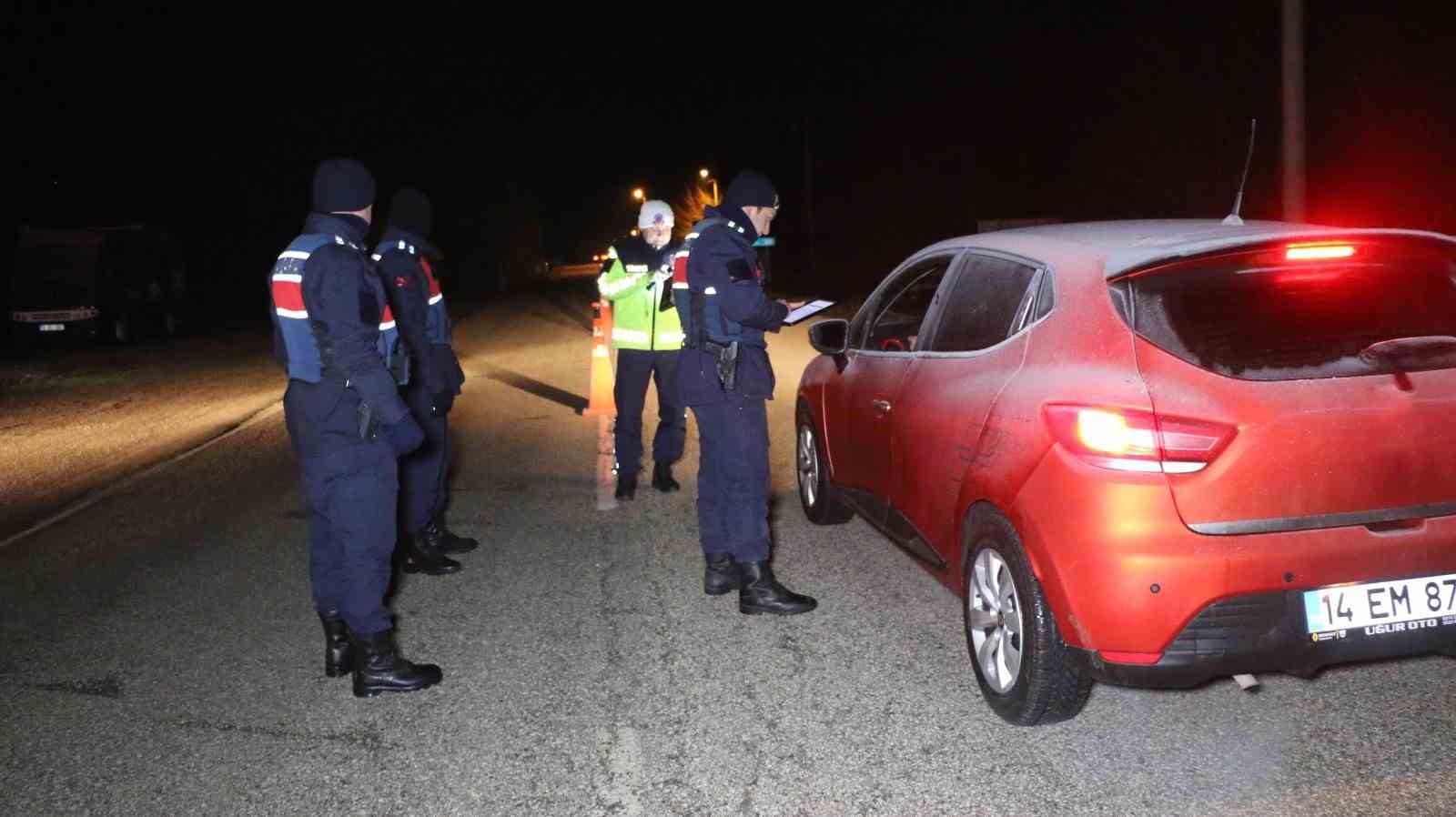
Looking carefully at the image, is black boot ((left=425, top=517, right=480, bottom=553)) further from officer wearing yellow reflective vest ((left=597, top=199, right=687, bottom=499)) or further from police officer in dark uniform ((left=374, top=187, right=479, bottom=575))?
officer wearing yellow reflective vest ((left=597, top=199, right=687, bottom=499))

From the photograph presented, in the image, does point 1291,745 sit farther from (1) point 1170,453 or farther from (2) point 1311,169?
(2) point 1311,169

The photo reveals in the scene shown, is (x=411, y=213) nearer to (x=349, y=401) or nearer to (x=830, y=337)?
(x=349, y=401)

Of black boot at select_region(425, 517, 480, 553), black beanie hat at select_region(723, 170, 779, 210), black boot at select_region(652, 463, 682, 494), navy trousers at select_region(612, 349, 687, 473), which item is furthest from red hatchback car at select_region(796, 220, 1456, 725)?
black boot at select_region(652, 463, 682, 494)

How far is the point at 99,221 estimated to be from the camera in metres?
43.6

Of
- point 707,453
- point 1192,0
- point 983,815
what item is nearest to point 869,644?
point 707,453

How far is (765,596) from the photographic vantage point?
18.3ft

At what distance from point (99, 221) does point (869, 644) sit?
147 feet

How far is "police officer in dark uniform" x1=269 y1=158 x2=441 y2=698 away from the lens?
4496 millimetres

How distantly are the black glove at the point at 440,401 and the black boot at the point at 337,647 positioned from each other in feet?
5.20

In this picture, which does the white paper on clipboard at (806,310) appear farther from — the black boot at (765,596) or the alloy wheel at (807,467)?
the black boot at (765,596)

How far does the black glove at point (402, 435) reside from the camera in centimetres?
466

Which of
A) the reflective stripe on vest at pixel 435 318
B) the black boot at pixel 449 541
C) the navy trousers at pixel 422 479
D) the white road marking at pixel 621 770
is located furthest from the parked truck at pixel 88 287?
the white road marking at pixel 621 770

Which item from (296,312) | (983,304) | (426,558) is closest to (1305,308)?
(983,304)

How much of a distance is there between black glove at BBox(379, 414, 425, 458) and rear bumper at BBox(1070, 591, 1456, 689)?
2.59 m
